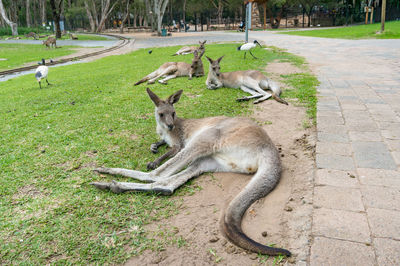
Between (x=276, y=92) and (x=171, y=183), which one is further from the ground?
(x=276, y=92)

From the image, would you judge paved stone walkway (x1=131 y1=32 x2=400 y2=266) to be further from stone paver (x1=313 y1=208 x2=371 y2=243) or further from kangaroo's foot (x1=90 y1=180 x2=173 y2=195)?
kangaroo's foot (x1=90 y1=180 x2=173 y2=195)

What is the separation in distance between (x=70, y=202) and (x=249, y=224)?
59.5 inches

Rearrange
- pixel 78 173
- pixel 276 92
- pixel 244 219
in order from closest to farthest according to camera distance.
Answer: pixel 244 219
pixel 78 173
pixel 276 92

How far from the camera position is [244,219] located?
231cm

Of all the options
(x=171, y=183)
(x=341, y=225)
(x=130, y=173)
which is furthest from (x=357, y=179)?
(x=130, y=173)

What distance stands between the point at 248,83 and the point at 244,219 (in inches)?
176

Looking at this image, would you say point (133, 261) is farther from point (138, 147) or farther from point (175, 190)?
point (138, 147)

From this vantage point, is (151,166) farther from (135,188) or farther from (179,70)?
(179,70)

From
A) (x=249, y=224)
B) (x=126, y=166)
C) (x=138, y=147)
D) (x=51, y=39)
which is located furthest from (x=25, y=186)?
(x=51, y=39)

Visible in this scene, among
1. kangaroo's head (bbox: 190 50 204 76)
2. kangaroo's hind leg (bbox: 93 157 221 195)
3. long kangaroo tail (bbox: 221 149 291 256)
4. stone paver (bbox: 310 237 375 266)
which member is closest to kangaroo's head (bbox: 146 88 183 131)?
kangaroo's hind leg (bbox: 93 157 221 195)

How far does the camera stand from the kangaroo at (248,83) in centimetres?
584

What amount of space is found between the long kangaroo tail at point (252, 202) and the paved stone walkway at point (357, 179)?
13.1 inches

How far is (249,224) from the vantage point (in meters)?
2.26

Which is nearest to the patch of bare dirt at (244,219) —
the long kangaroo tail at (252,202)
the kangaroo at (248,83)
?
the long kangaroo tail at (252,202)
